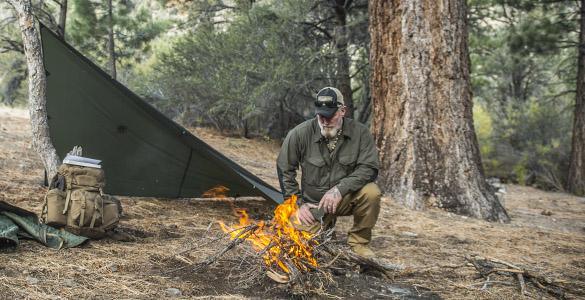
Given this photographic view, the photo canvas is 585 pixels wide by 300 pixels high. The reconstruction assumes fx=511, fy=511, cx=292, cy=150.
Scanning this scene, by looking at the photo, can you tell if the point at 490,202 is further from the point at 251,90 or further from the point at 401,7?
the point at 251,90

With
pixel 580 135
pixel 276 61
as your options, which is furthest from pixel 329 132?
pixel 580 135

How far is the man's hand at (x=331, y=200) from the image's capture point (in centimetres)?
332

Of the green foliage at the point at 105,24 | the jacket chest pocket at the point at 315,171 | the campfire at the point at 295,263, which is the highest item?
the green foliage at the point at 105,24

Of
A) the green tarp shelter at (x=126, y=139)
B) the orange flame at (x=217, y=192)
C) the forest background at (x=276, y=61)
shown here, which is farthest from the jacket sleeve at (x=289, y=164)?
the forest background at (x=276, y=61)

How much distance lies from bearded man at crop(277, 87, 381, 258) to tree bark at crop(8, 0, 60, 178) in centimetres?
194

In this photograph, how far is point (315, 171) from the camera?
140 inches

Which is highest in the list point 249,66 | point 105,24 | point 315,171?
point 105,24

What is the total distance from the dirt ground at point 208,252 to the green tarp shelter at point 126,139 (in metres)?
0.24

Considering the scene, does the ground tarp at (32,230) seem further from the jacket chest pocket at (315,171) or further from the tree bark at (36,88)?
the jacket chest pocket at (315,171)

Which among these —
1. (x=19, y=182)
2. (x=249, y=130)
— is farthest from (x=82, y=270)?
(x=249, y=130)

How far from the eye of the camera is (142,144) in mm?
4691

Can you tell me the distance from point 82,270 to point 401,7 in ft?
13.9

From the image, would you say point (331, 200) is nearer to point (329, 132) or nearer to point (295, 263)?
point (329, 132)

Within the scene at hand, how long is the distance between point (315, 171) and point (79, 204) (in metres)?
1.57
